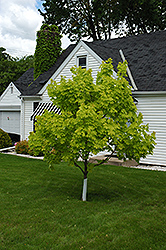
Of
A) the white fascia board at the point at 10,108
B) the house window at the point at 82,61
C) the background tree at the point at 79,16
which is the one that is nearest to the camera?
the house window at the point at 82,61

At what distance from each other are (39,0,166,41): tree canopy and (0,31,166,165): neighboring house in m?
8.34

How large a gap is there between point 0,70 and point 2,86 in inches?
127

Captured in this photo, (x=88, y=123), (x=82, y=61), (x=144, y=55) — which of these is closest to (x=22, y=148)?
(x=82, y=61)

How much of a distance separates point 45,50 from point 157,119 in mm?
11190

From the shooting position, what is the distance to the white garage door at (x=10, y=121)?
72.7ft

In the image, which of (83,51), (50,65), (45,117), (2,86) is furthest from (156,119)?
(2,86)

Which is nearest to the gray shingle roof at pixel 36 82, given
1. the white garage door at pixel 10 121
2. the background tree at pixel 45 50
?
the background tree at pixel 45 50

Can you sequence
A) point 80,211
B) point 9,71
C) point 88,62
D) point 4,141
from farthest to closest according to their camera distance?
1. point 9,71
2. point 4,141
3. point 88,62
4. point 80,211

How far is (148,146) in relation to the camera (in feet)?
23.0

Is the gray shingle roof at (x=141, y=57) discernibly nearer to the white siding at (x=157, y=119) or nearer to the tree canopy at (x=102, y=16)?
the white siding at (x=157, y=119)

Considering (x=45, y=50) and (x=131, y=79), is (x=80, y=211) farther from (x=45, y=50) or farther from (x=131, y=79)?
(x=45, y=50)

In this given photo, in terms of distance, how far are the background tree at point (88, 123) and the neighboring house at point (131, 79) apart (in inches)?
239

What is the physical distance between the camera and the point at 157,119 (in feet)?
42.7

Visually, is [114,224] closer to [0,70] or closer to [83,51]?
[83,51]
